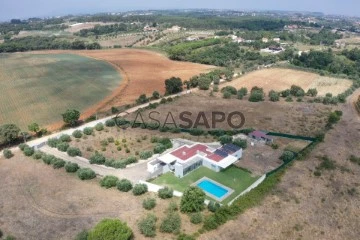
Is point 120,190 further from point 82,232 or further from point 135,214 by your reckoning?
point 82,232

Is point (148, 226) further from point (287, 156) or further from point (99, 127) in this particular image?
point (99, 127)

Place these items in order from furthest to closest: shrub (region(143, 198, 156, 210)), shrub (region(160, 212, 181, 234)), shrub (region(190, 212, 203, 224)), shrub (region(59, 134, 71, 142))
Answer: shrub (region(59, 134, 71, 142)) < shrub (region(143, 198, 156, 210)) < shrub (region(190, 212, 203, 224)) < shrub (region(160, 212, 181, 234))

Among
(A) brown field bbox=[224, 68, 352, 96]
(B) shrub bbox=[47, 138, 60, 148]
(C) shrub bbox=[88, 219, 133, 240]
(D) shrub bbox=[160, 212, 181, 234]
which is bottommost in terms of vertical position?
(A) brown field bbox=[224, 68, 352, 96]

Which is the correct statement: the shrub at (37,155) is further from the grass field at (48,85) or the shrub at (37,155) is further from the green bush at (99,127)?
the grass field at (48,85)

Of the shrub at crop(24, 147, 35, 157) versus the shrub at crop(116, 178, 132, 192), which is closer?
the shrub at crop(116, 178, 132, 192)

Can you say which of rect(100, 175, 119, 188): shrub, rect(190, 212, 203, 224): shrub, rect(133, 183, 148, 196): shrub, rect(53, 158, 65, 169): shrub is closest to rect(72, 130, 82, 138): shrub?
rect(53, 158, 65, 169): shrub

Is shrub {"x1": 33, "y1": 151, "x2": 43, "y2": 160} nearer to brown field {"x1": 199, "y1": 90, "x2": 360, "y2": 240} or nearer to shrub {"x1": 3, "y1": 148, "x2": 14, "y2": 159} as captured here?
shrub {"x1": 3, "y1": 148, "x2": 14, "y2": 159}

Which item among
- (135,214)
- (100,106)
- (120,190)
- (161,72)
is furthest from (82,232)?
(161,72)

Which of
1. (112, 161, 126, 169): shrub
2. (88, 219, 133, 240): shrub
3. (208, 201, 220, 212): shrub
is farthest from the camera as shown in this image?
(112, 161, 126, 169): shrub
